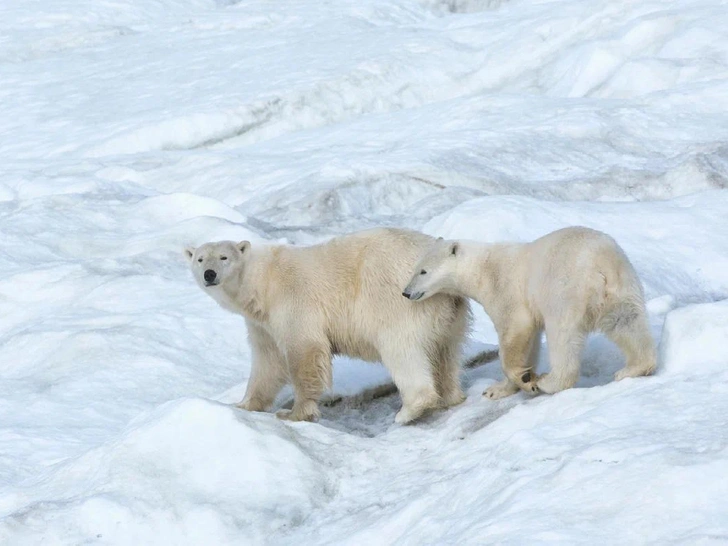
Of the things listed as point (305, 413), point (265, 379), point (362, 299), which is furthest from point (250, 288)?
point (305, 413)

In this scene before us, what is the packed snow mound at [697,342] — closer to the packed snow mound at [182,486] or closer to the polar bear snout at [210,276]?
the packed snow mound at [182,486]

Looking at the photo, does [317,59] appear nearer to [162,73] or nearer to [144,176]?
[162,73]

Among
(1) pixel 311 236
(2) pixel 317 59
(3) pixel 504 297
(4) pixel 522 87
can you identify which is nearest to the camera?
(3) pixel 504 297

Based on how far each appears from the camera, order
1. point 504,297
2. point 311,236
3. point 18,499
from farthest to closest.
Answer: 1. point 311,236
2. point 504,297
3. point 18,499

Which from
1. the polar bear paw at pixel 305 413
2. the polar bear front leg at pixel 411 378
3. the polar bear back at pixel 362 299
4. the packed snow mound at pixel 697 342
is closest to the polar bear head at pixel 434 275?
the polar bear back at pixel 362 299

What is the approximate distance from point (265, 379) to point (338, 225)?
5.65 metres

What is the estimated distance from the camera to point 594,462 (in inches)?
151

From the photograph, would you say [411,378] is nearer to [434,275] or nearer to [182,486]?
[434,275]

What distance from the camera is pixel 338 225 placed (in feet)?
38.6

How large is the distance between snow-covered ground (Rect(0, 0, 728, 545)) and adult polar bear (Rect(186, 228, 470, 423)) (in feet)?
0.91

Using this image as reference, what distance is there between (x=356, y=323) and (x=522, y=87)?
11.7m

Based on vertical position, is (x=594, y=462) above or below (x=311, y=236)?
above

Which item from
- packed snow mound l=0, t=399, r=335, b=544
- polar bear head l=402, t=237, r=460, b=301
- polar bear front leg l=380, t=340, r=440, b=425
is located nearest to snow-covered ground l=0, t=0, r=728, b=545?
packed snow mound l=0, t=399, r=335, b=544

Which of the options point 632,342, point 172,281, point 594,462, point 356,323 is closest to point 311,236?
point 172,281
